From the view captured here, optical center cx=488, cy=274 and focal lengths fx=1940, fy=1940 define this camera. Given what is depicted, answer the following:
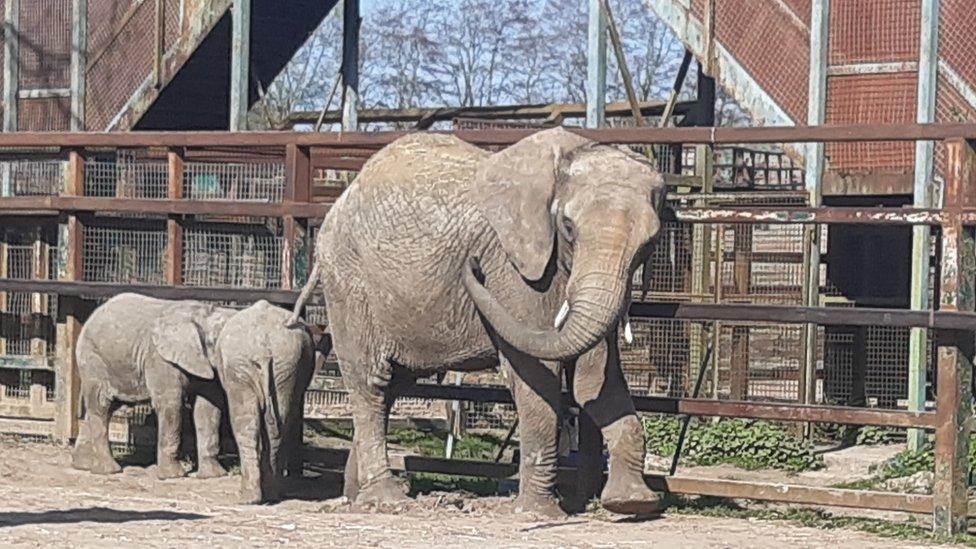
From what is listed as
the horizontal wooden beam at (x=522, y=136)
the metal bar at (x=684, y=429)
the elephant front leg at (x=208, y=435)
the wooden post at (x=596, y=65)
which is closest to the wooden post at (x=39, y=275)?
the horizontal wooden beam at (x=522, y=136)

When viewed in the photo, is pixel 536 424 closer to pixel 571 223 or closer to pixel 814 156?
pixel 571 223

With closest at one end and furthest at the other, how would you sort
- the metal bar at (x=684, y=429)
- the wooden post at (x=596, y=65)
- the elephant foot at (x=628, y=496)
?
the elephant foot at (x=628, y=496), the metal bar at (x=684, y=429), the wooden post at (x=596, y=65)

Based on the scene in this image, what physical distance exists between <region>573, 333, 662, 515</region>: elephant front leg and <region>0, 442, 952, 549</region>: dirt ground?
16 cm

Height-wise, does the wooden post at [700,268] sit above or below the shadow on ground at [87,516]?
above

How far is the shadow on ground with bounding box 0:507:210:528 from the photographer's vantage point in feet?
32.8

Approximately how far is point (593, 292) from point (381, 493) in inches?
89.4

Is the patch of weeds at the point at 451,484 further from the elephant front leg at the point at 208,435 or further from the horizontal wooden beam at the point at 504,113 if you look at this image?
the horizontal wooden beam at the point at 504,113

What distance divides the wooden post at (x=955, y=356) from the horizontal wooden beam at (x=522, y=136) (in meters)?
0.22

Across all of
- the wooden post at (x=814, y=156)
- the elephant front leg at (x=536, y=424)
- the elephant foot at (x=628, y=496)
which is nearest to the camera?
the elephant foot at (x=628, y=496)

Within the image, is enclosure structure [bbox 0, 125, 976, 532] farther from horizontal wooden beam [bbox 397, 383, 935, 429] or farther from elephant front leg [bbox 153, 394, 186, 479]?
elephant front leg [bbox 153, 394, 186, 479]

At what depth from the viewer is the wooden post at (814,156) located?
1650cm

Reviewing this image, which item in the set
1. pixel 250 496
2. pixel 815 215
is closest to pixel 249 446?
pixel 250 496

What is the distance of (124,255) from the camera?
14617 millimetres

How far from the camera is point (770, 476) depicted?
14.6 metres
